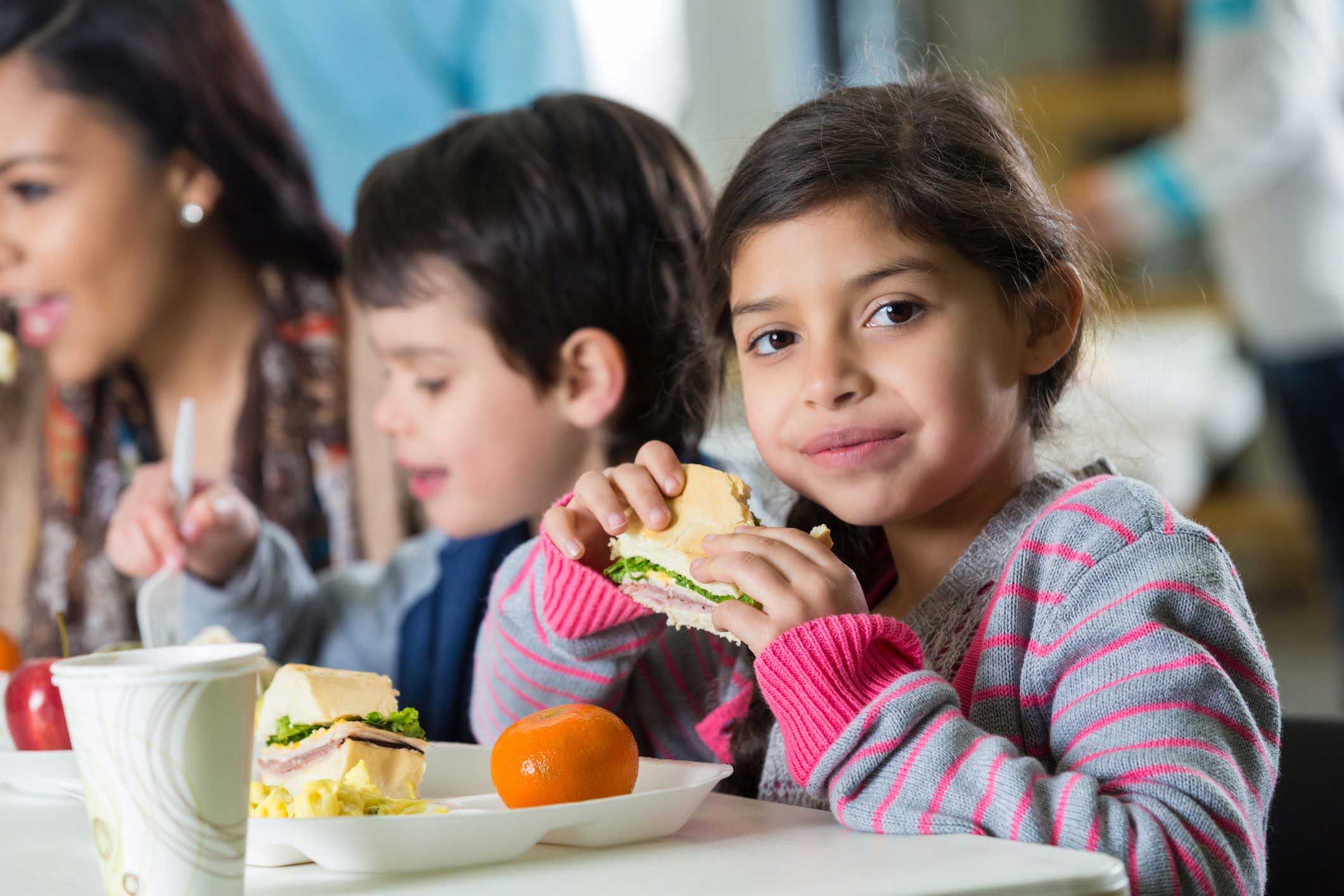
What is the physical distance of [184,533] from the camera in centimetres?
155

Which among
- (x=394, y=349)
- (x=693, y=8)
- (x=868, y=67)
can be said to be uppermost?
(x=693, y=8)

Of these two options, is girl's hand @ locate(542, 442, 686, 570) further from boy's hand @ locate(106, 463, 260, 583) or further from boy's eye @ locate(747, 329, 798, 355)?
boy's hand @ locate(106, 463, 260, 583)

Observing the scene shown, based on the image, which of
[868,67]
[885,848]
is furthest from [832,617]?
[868,67]

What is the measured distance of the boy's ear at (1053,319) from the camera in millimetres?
949

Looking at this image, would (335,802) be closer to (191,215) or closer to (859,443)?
(859,443)

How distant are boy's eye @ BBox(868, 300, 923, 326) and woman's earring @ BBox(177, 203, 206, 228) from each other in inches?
47.9

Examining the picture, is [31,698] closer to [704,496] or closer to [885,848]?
[704,496]

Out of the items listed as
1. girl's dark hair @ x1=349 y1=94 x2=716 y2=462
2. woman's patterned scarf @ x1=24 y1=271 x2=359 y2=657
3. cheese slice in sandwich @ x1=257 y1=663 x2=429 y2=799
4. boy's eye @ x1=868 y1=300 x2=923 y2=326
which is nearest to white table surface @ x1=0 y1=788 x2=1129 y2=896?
cheese slice in sandwich @ x1=257 y1=663 x2=429 y2=799

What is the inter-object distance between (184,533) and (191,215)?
48 cm

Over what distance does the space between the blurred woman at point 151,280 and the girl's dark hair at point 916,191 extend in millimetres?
963

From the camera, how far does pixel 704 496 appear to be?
0.84 m

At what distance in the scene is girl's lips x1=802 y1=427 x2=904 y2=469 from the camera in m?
0.86

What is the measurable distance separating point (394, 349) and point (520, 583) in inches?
17.8

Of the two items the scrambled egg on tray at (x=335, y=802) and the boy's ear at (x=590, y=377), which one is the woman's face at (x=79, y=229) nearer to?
the boy's ear at (x=590, y=377)
